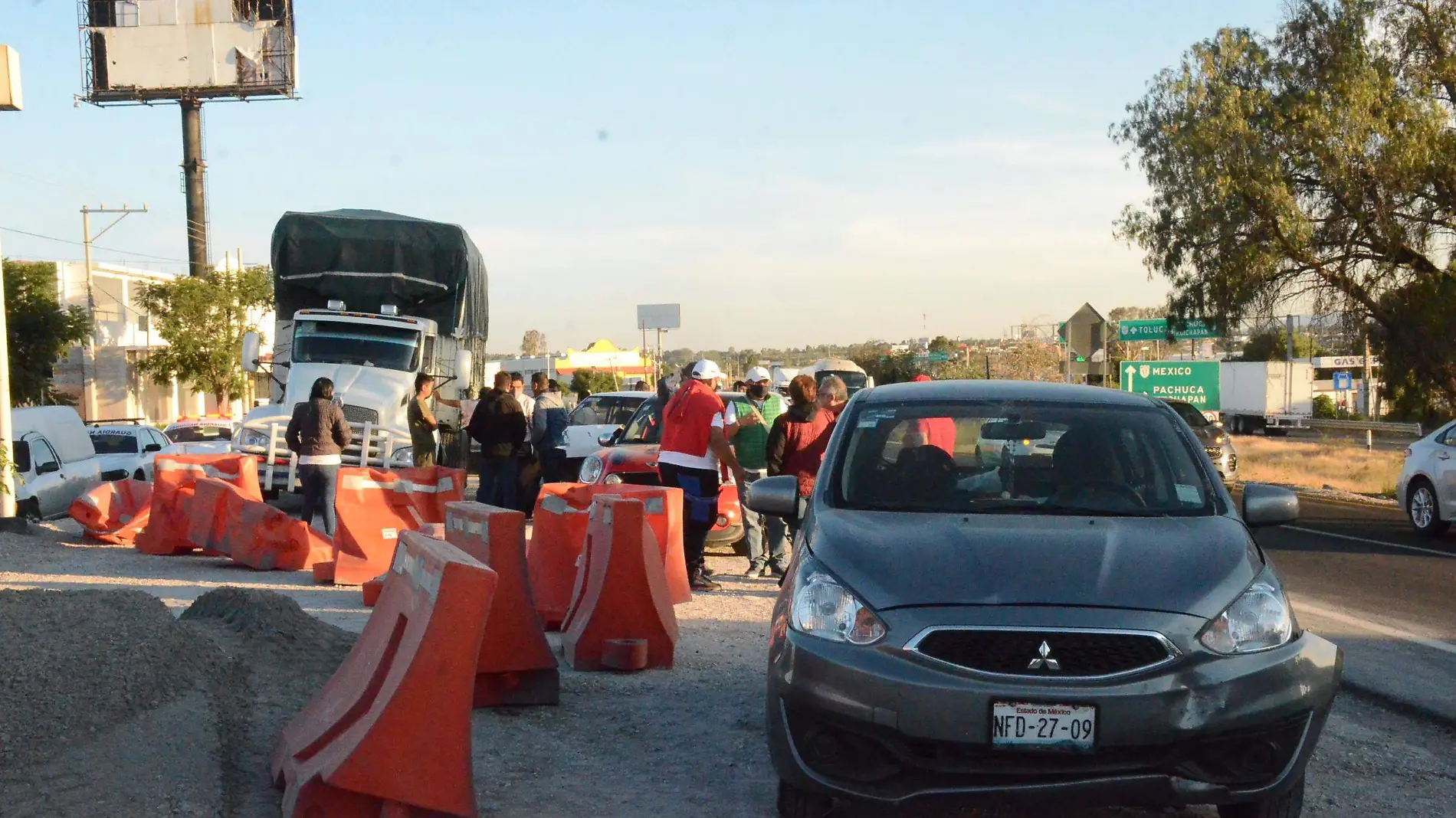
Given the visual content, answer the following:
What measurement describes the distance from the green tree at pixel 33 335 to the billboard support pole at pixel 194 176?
15.3 m

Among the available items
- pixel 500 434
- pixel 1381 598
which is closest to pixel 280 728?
pixel 500 434

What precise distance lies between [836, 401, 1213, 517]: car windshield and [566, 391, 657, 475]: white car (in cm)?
1182

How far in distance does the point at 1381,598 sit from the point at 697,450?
5746mm

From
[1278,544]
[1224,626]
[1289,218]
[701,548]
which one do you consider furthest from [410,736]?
[1289,218]

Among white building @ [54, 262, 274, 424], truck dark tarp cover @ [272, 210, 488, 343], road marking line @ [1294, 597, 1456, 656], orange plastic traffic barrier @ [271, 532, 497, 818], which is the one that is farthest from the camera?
white building @ [54, 262, 274, 424]

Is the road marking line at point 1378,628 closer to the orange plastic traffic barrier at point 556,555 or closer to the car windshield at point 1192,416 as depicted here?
the orange plastic traffic barrier at point 556,555

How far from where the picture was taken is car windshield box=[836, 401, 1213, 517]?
5.37m

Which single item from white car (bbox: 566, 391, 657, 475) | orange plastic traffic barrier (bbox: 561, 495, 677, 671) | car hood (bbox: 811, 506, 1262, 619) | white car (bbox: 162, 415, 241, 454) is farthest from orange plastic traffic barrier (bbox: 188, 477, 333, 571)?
white car (bbox: 162, 415, 241, 454)

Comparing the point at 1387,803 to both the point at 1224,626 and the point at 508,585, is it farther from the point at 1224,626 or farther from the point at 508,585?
the point at 508,585

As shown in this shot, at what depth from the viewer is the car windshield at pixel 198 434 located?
26.1 metres

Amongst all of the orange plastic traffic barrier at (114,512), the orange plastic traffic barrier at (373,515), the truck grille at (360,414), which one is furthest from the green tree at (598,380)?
the orange plastic traffic barrier at (373,515)

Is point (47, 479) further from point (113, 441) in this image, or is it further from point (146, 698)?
point (146, 698)

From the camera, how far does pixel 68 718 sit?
5254 millimetres

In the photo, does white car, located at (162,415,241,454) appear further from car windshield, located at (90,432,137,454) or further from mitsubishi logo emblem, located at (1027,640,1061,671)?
mitsubishi logo emblem, located at (1027,640,1061,671)
